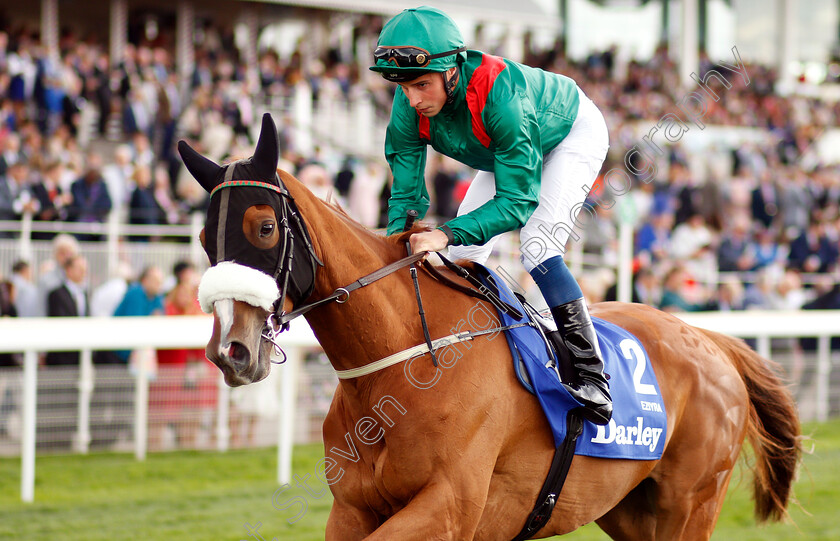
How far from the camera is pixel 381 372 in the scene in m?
2.52

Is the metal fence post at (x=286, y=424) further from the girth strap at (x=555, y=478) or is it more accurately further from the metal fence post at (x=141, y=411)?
the girth strap at (x=555, y=478)

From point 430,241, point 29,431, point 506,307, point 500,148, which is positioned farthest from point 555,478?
point 29,431

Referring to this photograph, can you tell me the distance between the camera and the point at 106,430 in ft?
18.9

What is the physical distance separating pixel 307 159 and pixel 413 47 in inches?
315

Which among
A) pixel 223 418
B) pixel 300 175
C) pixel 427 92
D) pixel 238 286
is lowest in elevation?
pixel 223 418

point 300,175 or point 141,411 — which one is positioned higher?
point 300,175

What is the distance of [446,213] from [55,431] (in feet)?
19.0

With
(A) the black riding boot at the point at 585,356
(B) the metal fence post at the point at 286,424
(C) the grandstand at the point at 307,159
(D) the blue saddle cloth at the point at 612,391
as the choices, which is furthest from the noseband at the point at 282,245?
(B) the metal fence post at the point at 286,424

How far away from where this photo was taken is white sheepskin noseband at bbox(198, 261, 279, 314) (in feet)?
7.04

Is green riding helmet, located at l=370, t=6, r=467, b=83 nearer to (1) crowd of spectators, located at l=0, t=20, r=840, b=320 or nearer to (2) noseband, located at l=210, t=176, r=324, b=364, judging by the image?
(2) noseband, located at l=210, t=176, r=324, b=364

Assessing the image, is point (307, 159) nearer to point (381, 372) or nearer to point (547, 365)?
point (547, 365)

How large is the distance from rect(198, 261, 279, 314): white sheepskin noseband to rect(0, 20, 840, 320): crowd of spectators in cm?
561

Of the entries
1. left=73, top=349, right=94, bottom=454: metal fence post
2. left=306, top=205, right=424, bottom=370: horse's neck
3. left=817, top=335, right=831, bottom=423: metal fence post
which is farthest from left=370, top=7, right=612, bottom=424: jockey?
left=817, top=335, right=831, bottom=423: metal fence post

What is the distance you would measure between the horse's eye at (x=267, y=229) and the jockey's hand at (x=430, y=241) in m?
0.47
